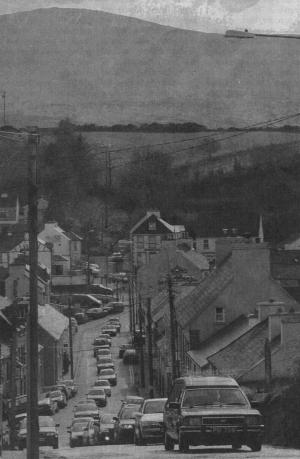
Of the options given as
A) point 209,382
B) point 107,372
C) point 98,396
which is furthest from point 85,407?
point 209,382

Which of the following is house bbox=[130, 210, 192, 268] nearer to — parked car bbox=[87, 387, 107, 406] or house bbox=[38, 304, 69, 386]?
house bbox=[38, 304, 69, 386]

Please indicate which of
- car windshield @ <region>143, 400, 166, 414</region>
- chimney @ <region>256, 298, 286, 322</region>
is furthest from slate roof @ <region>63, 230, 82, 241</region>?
car windshield @ <region>143, 400, 166, 414</region>

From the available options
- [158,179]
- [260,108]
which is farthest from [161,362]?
[158,179]

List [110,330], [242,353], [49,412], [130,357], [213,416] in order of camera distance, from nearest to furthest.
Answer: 1. [213,416]
2. [242,353]
3. [49,412]
4. [130,357]
5. [110,330]

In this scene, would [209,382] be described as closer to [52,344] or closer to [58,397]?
[58,397]

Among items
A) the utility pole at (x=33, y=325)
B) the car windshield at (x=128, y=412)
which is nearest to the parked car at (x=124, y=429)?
the car windshield at (x=128, y=412)

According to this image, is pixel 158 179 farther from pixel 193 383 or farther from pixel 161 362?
pixel 193 383
